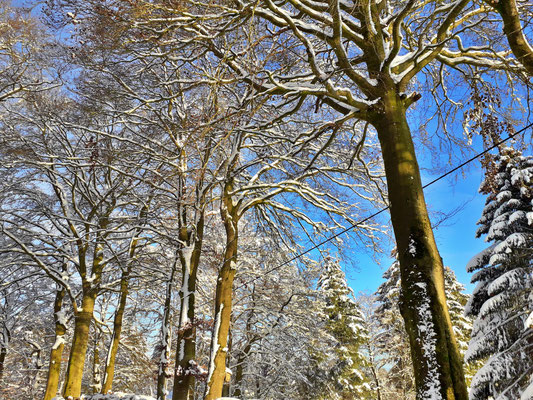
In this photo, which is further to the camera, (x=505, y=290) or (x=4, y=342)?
(x=4, y=342)

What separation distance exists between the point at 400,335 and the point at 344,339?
2751 mm

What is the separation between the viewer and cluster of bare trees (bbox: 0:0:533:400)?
3963 mm

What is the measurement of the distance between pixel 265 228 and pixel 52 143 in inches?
265

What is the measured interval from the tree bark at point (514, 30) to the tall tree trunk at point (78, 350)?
10.9m

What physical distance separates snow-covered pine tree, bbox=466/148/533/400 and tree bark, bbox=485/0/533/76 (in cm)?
355

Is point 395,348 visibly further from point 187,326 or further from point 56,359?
point 56,359

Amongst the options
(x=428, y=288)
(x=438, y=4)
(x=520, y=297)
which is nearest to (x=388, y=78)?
(x=438, y=4)

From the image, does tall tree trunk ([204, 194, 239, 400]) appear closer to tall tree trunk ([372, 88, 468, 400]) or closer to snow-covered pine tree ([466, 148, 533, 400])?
tall tree trunk ([372, 88, 468, 400])

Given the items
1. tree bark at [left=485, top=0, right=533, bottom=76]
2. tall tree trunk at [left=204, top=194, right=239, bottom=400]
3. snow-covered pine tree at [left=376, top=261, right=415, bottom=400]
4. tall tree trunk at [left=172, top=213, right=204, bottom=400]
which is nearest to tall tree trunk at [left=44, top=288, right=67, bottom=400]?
tall tree trunk at [left=172, top=213, right=204, bottom=400]

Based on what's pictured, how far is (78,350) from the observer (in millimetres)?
9406

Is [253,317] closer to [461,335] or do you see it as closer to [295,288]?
[295,288]

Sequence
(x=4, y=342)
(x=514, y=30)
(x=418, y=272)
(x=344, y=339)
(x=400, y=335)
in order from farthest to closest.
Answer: (x=344, y=339)
(x=400, y=335)
(x=4, y=342)
(x=514, y=30)
(x=418, y=272)

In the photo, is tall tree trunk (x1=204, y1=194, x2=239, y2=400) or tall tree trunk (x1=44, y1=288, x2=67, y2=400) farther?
tall tree trunk (x1=44, y1=288, x2=67, y2=400)

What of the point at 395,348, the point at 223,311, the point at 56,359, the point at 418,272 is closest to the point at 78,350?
the point at 56,359
